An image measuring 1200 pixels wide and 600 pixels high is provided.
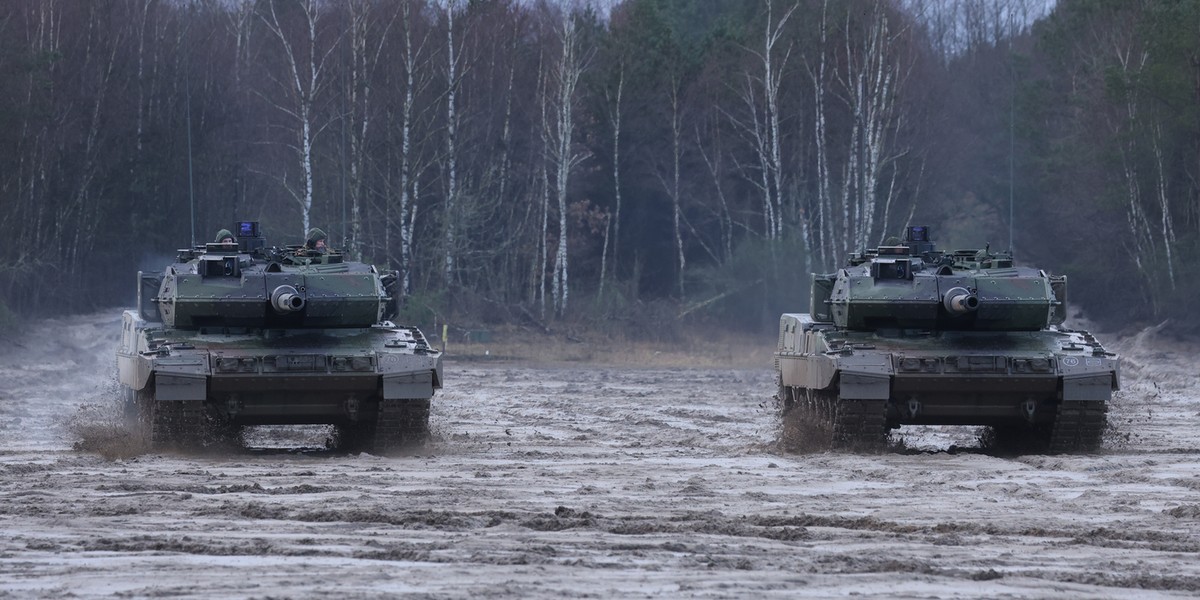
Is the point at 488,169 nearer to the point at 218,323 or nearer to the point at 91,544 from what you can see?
the point at 218,323

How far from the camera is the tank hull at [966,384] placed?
49.0ft

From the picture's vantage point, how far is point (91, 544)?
9.20 m

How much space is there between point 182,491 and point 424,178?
2801cm

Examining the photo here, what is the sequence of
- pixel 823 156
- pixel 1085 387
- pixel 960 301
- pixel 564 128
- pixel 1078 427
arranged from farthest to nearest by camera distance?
pixel 564 128 → pixel 823 156 → pixel 960 301 → pixel 1078 427 → pixel 1085 387

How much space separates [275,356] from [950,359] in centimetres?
562

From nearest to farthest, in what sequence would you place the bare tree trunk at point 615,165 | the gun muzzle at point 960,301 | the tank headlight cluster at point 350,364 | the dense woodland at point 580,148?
the tank headlight cluster at point 350,364, the gun muzzle at point 960,301, the dense woodland at point 580,148, the bare tree trunk at point 615,165

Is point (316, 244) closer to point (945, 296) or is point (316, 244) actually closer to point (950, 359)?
point (945, 296)

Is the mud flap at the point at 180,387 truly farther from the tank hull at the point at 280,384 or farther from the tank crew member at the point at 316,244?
the tank crew member at the point at 316,244

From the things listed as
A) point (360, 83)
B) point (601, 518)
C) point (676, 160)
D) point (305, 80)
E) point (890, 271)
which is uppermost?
point (305, 80)

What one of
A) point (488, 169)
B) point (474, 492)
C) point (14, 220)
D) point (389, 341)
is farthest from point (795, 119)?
point (474, 492)

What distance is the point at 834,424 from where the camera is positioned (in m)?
15.5

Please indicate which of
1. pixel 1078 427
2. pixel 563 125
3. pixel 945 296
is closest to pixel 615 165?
pixel 563 125

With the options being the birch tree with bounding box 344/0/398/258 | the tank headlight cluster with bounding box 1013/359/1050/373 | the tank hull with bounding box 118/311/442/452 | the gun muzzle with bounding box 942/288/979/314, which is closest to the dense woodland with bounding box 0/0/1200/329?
the birch tree with bounding box 344/0/398/258

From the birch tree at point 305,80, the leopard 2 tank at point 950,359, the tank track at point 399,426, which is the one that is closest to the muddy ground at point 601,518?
the tank track at point 399,426
